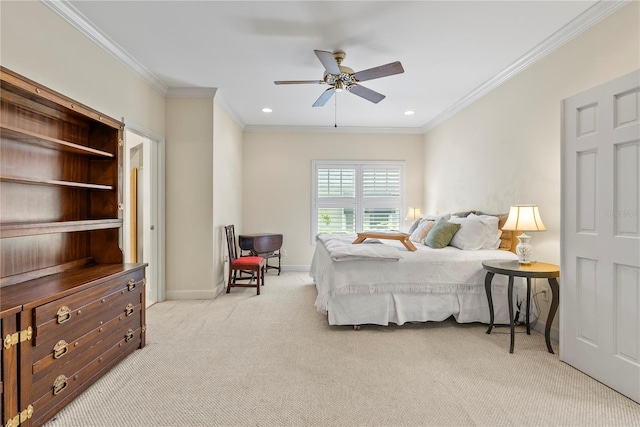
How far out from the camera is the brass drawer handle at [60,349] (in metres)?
1.71

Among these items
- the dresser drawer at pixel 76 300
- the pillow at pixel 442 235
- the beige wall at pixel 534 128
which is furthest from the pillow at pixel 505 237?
the dresser drawer at pixel 76 300

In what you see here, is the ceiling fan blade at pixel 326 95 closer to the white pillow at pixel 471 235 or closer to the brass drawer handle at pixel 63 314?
the white pillow at pixel 471 235

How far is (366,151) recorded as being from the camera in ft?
19.7

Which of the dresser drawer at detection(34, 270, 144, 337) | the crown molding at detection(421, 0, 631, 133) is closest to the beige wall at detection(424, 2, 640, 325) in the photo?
the crown molding at detection(421, 0, 631, 133)

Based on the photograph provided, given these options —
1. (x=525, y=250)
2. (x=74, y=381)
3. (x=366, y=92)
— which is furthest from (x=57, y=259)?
(x=525, y=250)

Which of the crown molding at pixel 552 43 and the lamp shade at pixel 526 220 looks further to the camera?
the lamp shade at pixel 526 220

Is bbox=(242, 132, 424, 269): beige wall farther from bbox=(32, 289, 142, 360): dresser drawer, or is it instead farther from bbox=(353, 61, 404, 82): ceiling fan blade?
bbox=(32, 289, 142, 360): dresser drawer

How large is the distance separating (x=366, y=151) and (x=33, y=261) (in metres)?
5.11

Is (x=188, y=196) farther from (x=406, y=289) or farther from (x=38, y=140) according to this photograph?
(x=406, y=289)

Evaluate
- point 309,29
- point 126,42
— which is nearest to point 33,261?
point 126,42

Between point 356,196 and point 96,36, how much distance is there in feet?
14.7

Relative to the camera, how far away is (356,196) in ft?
19.9

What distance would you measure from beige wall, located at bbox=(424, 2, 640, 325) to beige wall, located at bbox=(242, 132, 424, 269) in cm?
214

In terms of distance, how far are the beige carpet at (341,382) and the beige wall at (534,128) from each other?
39.6 inches
